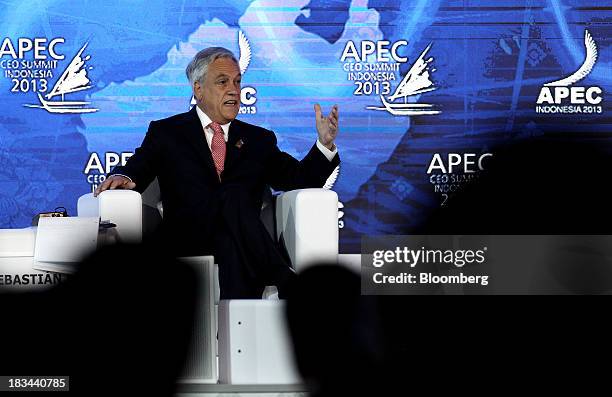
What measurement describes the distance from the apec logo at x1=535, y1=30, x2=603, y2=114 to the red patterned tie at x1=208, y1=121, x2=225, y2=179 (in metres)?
2.48

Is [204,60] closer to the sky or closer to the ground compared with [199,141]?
closer to the sky

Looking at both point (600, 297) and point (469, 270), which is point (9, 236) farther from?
point (600, 297)

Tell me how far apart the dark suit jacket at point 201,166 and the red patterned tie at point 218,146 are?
0.10ft

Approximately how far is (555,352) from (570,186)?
0.26 metres

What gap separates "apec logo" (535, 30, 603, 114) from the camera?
5.60 m

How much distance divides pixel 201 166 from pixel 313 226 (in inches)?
23.9

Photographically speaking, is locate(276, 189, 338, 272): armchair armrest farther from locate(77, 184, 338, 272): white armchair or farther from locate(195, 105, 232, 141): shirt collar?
locate(195, 105, 232, 141): shirt collar

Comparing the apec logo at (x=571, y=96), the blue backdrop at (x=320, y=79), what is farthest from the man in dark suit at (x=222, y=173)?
the apec logo at (x=571, y=96)

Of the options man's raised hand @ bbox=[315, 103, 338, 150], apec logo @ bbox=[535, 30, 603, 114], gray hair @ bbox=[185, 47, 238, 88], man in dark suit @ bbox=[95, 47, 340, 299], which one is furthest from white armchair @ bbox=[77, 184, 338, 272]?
apec logo @ bbox=[535, 30, 603, 114]

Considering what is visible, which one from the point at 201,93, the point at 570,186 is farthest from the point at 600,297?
the point at 201,93

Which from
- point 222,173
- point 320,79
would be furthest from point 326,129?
point 320,79

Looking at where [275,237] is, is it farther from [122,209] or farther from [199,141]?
[122,209]

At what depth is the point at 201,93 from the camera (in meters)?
3.83

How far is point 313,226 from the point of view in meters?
3.24
